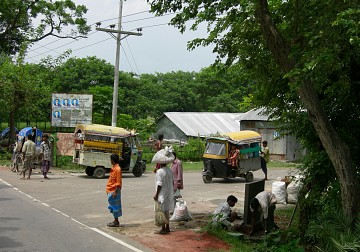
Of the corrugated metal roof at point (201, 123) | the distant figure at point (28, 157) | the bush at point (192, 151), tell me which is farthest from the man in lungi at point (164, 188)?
the corrugated metal roof at point (201, 123)

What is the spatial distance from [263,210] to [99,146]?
11.7m

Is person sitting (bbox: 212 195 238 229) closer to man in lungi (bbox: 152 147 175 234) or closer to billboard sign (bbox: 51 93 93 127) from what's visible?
man in lungi (bbox: 152 147 175 234)

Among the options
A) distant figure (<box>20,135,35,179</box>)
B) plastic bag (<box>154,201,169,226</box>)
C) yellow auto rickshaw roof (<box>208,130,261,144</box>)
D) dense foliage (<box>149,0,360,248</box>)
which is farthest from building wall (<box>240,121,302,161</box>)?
plastic bag (<box>154,201,169,226</box>)

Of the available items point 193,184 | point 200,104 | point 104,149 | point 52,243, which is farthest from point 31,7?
point 200,104

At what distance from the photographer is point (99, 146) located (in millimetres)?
21125

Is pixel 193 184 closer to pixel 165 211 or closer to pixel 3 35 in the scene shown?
pixel 165 211

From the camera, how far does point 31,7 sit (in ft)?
96.5

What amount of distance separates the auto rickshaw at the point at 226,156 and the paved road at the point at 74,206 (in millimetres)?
443

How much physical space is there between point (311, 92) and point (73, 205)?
26.9 ft

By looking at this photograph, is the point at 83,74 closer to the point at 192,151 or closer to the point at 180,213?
the point at 192,151

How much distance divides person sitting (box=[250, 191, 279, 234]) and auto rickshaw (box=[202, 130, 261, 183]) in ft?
29.9

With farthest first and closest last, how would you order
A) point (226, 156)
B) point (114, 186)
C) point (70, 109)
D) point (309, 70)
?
point (70, 109)
point (226, 156)
point (114, 186)
point (309, 70)

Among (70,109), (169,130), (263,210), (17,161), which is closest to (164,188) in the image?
(263,210)

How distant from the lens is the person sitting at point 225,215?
11.1 m
